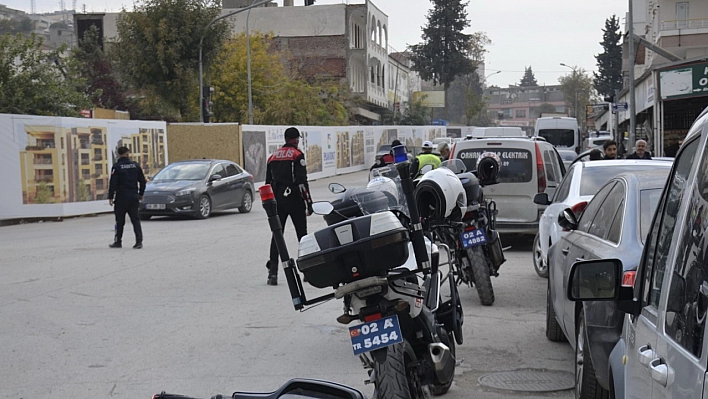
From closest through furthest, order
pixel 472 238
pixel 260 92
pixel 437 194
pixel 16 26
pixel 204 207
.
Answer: pixel 437 194
pixel 472 238
pixel 204 207
pixel 260 92
pixel 16 26

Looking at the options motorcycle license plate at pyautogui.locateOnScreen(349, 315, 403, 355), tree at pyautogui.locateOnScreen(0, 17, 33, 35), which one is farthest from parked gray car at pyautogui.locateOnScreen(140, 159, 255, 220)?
tree at pyautogui.locateOnScreen(0, 17, 33, 35)

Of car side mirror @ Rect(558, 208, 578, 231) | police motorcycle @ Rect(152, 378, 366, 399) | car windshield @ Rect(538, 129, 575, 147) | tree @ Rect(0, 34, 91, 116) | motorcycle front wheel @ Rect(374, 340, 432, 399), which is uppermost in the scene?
tree @ Rect(0, 34, 91, 116)

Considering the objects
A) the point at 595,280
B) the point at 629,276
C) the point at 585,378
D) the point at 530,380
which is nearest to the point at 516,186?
the point at 530,380

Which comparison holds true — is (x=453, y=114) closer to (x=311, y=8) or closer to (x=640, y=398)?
(x=311, y=8)

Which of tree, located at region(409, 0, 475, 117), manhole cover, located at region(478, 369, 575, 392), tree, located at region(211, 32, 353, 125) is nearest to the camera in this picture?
manhole cover, located at region(478, 369, 575, 392)

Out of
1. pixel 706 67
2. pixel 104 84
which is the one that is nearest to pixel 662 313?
pixel 706 67

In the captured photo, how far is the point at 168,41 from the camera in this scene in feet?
140

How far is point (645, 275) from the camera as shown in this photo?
3.32 meters

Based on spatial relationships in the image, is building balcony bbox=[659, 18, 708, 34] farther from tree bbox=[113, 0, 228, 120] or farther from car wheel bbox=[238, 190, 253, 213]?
car wheel bbox=[238, 190, 253, 213]

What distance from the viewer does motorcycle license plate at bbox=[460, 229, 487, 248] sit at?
899 centimetres

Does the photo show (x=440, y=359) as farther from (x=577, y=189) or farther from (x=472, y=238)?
(x=577, y=189)

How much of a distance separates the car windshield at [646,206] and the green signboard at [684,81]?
21150mm

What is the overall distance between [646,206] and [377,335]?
2.03 meters

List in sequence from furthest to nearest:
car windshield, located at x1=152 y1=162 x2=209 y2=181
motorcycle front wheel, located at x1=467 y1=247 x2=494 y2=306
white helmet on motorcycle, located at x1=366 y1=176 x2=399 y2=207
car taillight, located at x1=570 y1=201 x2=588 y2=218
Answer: car windshield, located at x1=152 y1=162 x2=209 y2=181, car taillight, located at x1=570 y1=201 x2=588 y2=218, motorcycle front wheel, located at x1=467 y1=247 x2=494 y2=306, white helmet on motorcycle, located at x1=366 y1=176 x2=399 y2=207
